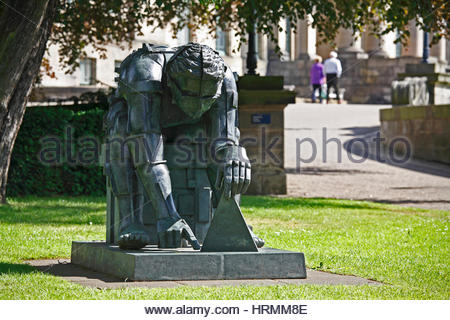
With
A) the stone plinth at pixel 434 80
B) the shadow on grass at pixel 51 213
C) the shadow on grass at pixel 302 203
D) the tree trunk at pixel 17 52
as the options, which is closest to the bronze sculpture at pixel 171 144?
the shadow on grass at pixel 51 213

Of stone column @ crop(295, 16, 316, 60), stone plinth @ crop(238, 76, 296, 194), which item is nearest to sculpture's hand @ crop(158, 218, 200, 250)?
stone plinth @ crop(238, 76, 296, 194)

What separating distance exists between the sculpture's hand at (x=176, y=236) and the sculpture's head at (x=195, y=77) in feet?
3.19

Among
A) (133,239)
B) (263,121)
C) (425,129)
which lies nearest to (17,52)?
(263,121)

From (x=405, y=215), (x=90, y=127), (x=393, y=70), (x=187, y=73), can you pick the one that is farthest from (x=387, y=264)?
(x=393, y=70)

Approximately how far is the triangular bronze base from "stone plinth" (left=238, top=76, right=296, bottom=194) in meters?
10.4

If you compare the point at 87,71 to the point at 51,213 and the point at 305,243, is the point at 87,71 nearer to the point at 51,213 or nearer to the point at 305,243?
the point at 51,213

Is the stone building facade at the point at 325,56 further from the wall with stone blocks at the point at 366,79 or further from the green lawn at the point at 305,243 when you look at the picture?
the green lawn at the point at 305,243

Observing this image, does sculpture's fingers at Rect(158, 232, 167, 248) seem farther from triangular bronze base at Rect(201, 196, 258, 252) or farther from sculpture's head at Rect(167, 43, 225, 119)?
sculpture's head at Rect(167, 43, 225, 119)

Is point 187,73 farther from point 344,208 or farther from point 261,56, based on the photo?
point 261,56

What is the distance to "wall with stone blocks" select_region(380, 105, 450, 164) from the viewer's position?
22.4 meters

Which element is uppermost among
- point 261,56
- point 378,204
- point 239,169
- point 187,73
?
point 261,56

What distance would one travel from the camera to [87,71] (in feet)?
113
